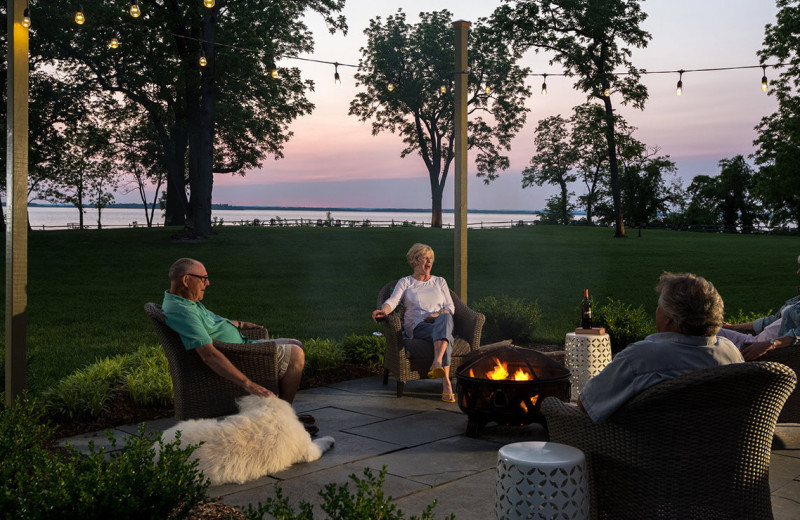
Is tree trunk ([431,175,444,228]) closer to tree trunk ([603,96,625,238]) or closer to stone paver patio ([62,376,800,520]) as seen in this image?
tree trunk ([603,96,625,238])

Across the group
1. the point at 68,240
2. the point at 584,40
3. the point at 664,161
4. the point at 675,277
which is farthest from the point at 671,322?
the point at 664,161

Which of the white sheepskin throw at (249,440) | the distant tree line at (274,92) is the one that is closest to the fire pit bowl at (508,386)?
the white sheepskin throw at (249,440)

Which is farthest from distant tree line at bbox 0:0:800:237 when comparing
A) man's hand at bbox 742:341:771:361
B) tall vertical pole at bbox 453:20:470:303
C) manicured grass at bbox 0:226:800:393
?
man's hand at bbox 742:341:771:361

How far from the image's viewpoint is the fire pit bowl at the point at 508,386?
4.50 meters

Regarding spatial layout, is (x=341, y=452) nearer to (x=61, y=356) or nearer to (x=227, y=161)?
(x=61, y=356)

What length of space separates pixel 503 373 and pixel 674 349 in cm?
201

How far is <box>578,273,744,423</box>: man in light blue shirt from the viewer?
2689mm

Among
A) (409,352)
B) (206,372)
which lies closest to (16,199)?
(206,372)

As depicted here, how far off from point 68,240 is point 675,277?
2791cm

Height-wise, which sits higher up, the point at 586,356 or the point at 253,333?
the point at 253,333

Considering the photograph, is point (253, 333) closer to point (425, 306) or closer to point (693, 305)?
point (425, 306)

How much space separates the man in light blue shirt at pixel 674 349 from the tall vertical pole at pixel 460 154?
4.08 meters

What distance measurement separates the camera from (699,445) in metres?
2.62

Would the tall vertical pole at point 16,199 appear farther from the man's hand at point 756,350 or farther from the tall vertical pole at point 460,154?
the man's hand at point 756,350
